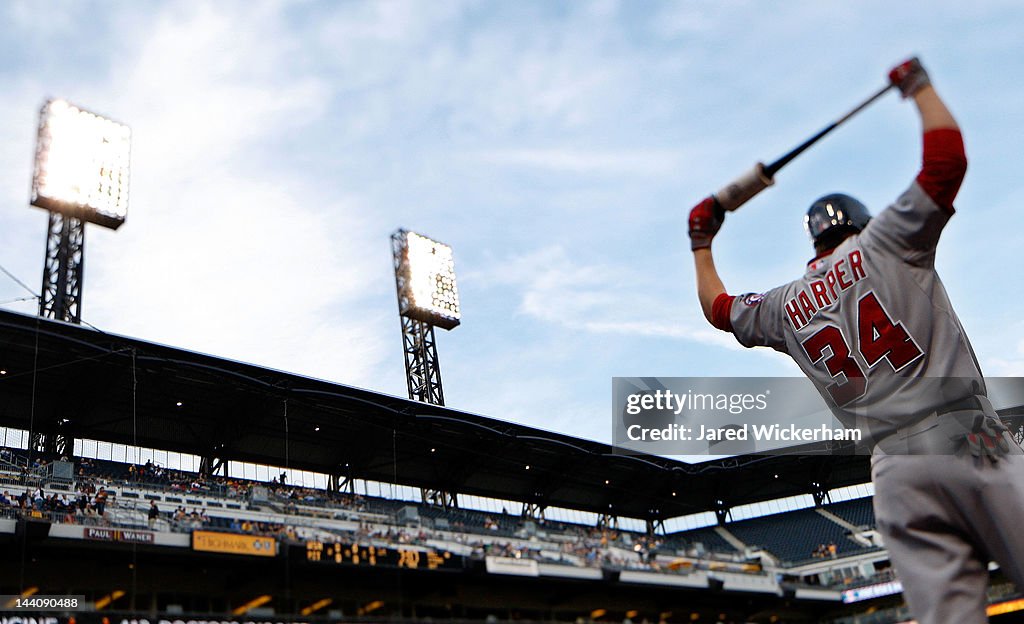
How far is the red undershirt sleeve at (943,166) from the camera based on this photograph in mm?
2789

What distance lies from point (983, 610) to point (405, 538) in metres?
31.1

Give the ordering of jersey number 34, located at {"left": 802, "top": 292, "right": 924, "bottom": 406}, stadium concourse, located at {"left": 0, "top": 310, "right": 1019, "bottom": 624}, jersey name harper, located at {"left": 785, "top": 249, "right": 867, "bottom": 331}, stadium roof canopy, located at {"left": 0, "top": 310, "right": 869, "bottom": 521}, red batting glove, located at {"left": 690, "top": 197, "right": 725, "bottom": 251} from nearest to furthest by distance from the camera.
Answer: jersey number 34, located at {"left": 802, "top": 292, "right": 924, "bottom": 406}, jersey name harper, located at {"left": 785, "top": 249, "right": 867, "bottom": 331}, red batting glove, located at {"left": 690, "top": 197, "right": 725, "bottom": 251}, stadium concourse, located at {"left": 0, "top": 310, "right": 1019, "bottom": 624}, stadium roof canopy, located at {"left": 0, "top": 310, "right": 869, "bottom": 521}

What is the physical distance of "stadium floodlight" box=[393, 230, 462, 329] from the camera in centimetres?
4622

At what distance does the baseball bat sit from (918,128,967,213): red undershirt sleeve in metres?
0.34

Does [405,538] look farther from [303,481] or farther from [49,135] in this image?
[49,135]

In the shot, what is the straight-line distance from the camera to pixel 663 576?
38375 millimetres

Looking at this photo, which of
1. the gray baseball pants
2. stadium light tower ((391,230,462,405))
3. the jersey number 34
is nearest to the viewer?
the gray baseball pants

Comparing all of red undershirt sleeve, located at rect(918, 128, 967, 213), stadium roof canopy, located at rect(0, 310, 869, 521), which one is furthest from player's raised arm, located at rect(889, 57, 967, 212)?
stadium roof canopy, located at rect(0, 310, 869, 521)

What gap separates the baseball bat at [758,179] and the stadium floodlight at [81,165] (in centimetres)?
3486

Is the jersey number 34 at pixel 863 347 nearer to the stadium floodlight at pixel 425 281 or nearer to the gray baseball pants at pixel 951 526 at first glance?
the gray baseball pants at pixel 951 526

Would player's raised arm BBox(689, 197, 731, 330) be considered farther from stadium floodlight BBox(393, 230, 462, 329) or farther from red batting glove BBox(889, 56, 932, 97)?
stadium floodlight BBox(393, 230, 462, 329)

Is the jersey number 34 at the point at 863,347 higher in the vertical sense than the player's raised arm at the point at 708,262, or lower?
lower

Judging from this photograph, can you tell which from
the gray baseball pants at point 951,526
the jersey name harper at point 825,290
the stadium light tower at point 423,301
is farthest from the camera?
the stadium light tower at point 423,301

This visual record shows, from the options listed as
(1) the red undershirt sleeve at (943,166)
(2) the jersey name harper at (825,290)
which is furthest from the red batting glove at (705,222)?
(1) the red undershirt sleeve at (943,166)
